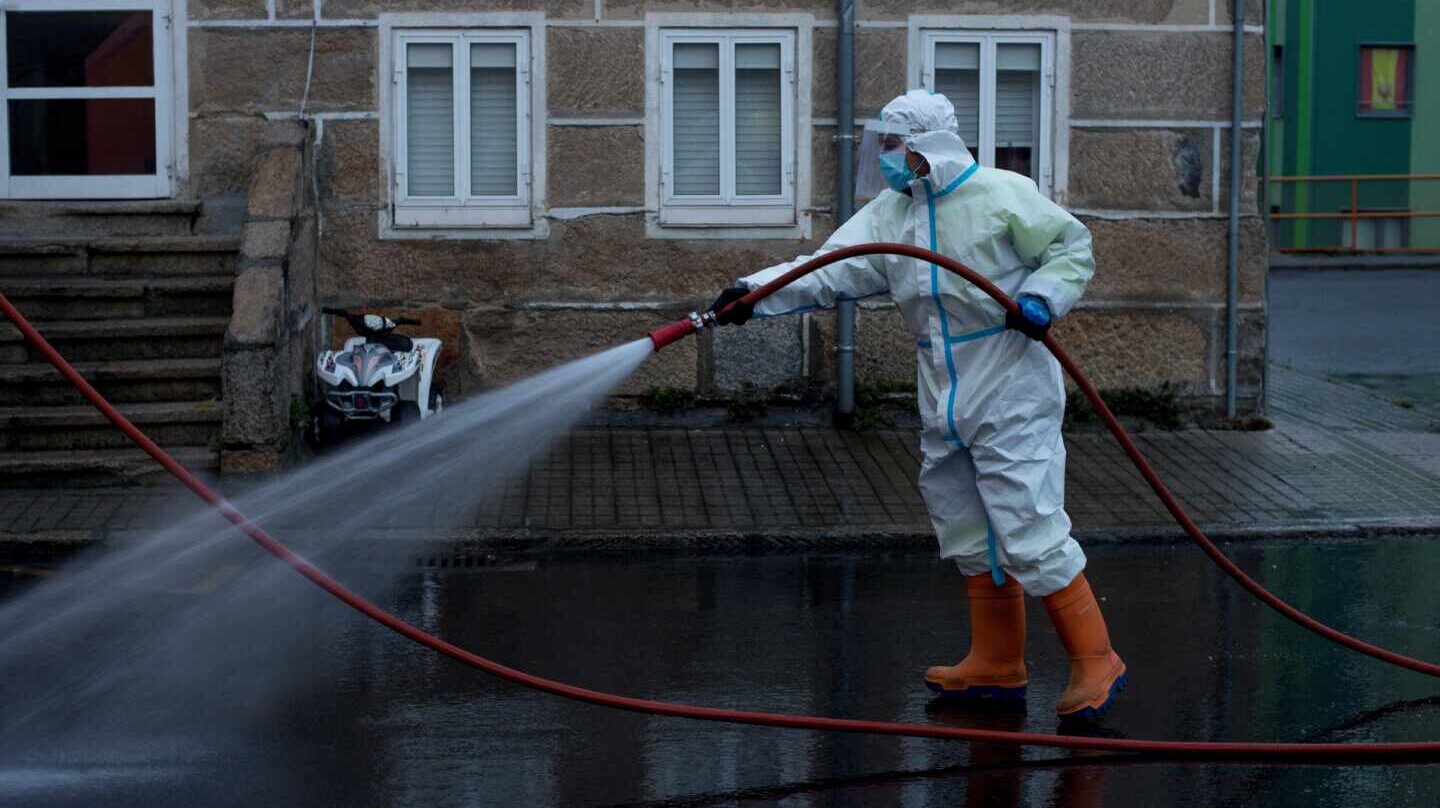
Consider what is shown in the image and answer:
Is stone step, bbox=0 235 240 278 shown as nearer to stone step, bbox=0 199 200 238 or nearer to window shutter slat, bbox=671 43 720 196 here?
stone step, bbox=0 199 200 238

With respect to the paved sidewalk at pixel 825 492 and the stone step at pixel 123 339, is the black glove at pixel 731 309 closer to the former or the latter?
the paved sidewalk at pixel 825 492

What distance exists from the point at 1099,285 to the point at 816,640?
18.5ft

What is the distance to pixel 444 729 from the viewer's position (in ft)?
20.0

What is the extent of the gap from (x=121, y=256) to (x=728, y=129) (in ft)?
12.5

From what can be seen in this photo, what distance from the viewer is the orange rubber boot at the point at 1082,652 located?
620cm

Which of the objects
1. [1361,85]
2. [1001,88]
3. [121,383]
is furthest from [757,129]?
[1361,85]

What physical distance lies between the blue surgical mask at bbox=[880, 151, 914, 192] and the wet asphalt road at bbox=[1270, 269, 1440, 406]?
9022 mm

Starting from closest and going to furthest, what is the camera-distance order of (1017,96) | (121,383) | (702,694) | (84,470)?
(702,694) → (84,470) → (121,383) → (1017,96)

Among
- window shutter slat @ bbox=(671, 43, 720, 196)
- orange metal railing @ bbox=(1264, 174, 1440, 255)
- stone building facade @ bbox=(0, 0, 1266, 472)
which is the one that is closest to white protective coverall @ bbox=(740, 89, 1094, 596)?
stone building facade @ bbox=(0, 0, 1266, 472)

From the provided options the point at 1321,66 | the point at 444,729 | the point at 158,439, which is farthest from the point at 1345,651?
the point at 1321,66

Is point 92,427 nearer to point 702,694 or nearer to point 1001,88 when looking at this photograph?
point 702,694

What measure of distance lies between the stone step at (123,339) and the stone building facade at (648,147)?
1039mm

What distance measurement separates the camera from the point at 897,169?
627cm

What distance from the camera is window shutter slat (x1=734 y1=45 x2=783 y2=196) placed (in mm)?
12430
